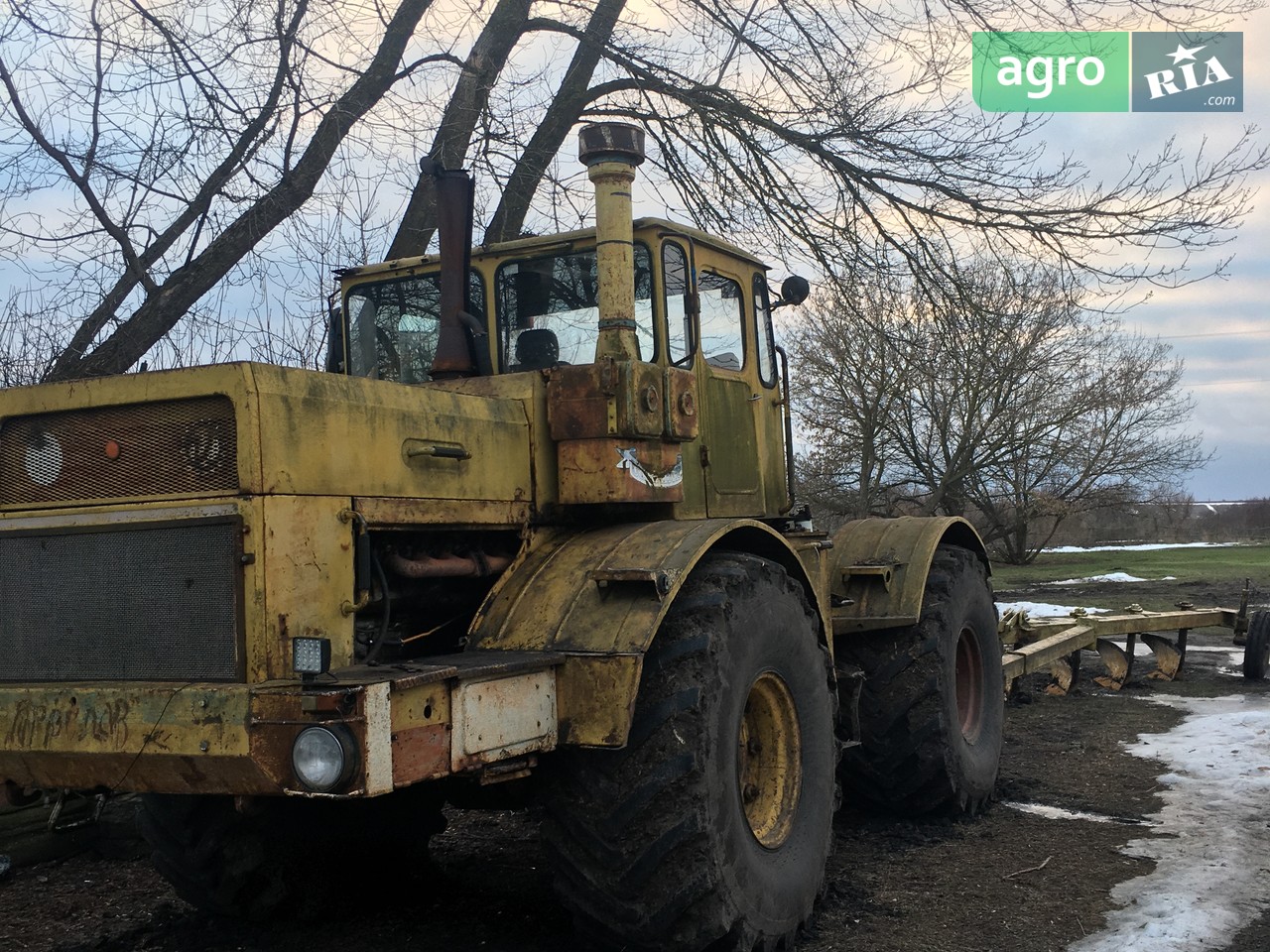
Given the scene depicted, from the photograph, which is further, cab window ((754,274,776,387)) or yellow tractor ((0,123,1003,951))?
cab window ((754,274,776,387))

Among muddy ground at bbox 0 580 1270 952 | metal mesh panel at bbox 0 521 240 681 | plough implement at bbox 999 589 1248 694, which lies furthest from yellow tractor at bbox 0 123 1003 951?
plough implement at bbox 999 589 1248 694

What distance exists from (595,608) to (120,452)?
1.57 m

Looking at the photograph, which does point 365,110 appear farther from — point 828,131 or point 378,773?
point 378,773

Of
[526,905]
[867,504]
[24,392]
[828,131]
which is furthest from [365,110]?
[867,504]

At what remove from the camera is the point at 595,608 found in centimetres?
418

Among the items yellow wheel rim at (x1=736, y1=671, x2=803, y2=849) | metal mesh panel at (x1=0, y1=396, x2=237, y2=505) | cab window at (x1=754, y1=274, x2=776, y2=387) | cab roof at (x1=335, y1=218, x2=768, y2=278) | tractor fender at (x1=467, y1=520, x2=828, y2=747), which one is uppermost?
cab roof at (x1=335, y1=218, x2=768, y2=278)

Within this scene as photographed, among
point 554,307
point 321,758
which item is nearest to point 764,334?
point 554,307

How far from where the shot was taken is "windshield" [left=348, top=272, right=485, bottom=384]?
5660 millimetres

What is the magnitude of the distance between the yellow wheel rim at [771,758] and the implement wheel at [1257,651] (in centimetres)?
710

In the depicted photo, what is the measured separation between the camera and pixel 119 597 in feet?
12.4

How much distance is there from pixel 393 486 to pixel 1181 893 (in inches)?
137

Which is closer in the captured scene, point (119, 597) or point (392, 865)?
point (119, 597)

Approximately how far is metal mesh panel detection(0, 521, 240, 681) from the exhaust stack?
5.70ft

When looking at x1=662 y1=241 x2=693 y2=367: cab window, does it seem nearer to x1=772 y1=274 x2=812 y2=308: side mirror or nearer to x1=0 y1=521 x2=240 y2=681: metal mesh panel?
x1=772 y1=274 x2=812 y2=308: side mirror
